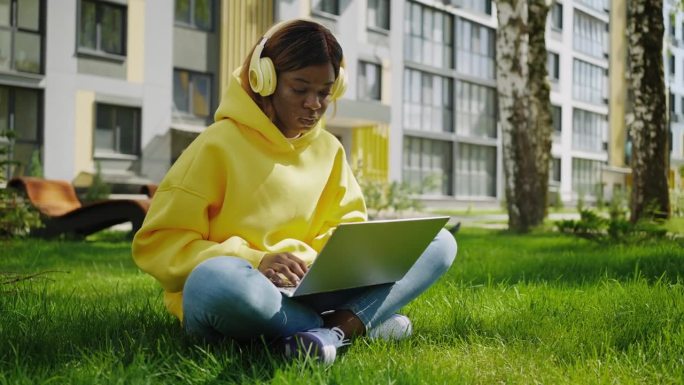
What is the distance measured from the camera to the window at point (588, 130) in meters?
44.9

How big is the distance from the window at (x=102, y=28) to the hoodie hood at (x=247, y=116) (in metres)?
20.0

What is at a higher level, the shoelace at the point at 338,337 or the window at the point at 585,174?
the window at the point at 585,174

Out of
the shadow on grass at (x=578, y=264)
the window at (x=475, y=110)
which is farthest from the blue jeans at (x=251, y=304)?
the window at (x=475, y=110)

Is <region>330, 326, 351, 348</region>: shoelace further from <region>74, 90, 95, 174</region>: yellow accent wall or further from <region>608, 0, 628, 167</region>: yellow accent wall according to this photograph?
<region>608, 0, 628, 167</region>: yellow accent wall

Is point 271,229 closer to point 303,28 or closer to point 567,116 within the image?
point 303,28

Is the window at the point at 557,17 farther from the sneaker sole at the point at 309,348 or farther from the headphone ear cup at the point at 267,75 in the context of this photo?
the sneaker sole at the point at 309,348

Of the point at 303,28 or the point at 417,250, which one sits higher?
the point at 303,28

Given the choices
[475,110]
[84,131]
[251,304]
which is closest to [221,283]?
[251,304]

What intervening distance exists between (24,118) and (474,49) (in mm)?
21996

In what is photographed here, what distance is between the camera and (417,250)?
2967mm

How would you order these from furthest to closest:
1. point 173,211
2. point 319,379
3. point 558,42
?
1. point 558,42
2. point 173,211
3. point 319,379

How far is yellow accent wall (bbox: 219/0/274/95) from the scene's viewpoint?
80.5 feet

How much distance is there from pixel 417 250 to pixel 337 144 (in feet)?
2.06

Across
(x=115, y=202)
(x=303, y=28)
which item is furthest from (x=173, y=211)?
(x=115, y=202)
